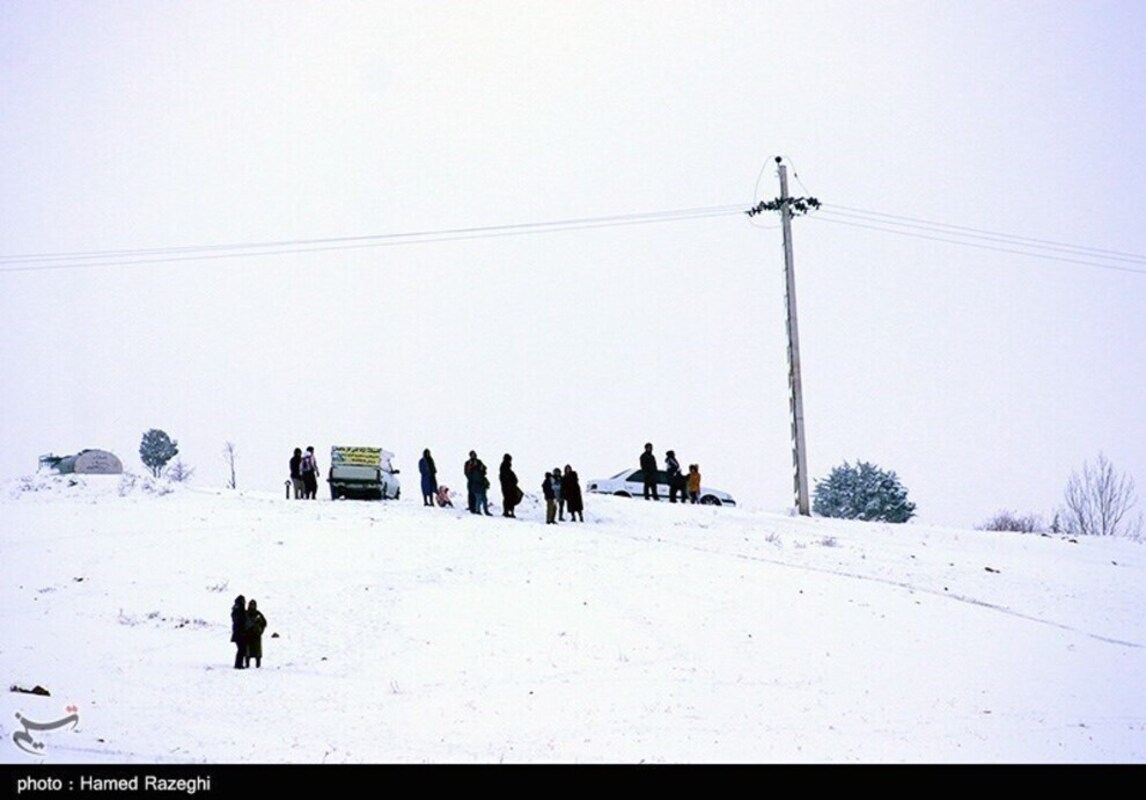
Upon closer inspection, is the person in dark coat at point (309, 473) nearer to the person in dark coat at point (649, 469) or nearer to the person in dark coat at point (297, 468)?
the person in dark coat at point (297, 468)

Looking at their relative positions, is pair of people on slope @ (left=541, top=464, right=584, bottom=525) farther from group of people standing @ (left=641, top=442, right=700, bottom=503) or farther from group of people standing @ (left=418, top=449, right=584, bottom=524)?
group of people standing @ (left=641, top=442, right=700, bottom=503)

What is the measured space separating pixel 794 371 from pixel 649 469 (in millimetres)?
5977

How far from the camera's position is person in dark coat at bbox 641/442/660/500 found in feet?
120

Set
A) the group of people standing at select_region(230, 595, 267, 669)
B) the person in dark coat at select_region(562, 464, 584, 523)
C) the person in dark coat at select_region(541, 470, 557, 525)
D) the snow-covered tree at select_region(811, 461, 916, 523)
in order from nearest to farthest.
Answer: the group of people standing at select_region(230, 595, 267, 669), the person in dark coat at select_region(541, 470, 557, 525), the person in dark coat at select_region(562, 464, 584, 523), the snow-covered tree at select_region(811, 461, 916, 523)

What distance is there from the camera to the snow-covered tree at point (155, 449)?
295ft

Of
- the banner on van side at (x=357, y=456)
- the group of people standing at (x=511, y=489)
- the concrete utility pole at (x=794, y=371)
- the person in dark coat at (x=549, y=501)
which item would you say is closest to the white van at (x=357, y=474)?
the banner on van side at (x=357, y=456)

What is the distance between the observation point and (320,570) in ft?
76.0

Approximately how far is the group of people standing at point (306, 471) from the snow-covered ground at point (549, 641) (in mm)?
4205

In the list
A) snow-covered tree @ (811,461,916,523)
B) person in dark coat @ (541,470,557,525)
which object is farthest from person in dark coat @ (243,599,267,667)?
snow-covered tree @ (811,461,916,523)

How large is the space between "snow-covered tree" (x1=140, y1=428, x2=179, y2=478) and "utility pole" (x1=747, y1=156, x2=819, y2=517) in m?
67.5

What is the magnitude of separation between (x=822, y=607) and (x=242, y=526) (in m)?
14.8

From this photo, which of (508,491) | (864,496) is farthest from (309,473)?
(864,496)

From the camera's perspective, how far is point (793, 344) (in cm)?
3666
